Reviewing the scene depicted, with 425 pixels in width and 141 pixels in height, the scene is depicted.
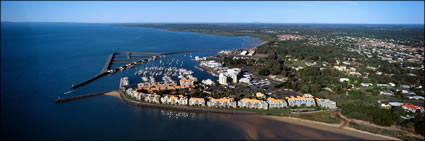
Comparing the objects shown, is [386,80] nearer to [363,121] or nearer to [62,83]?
[363,121]

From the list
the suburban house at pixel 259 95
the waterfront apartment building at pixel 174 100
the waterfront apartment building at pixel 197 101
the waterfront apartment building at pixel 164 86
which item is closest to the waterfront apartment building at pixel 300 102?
the suburban house at pixel 259 95

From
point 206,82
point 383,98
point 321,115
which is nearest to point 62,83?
point 206,82

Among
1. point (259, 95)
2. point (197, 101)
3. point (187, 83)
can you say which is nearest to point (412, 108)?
point (259, 95)

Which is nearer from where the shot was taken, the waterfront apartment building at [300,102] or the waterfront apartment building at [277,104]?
the waterfront apartment building at [277,104]

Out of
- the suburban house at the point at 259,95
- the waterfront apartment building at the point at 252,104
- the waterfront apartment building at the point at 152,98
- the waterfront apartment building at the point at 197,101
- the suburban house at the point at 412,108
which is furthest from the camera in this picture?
the suburban house at the point at 259,95

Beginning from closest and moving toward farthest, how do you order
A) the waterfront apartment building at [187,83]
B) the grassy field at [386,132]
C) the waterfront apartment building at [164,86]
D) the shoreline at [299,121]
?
the grassy field at [386,132] → the shoreline at [299,121] → the waterfront apartment building at [164,86] → the waterfront apartment building at [187,83]

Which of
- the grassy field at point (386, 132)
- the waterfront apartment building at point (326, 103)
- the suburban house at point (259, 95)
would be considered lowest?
the grassy field at point (386, 132)

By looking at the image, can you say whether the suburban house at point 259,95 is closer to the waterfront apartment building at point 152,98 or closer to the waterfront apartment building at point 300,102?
the waterfront apartment building at point 300,102

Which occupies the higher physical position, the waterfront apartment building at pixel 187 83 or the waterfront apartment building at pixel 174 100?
the waterfront apartment building at pixel 187 83
